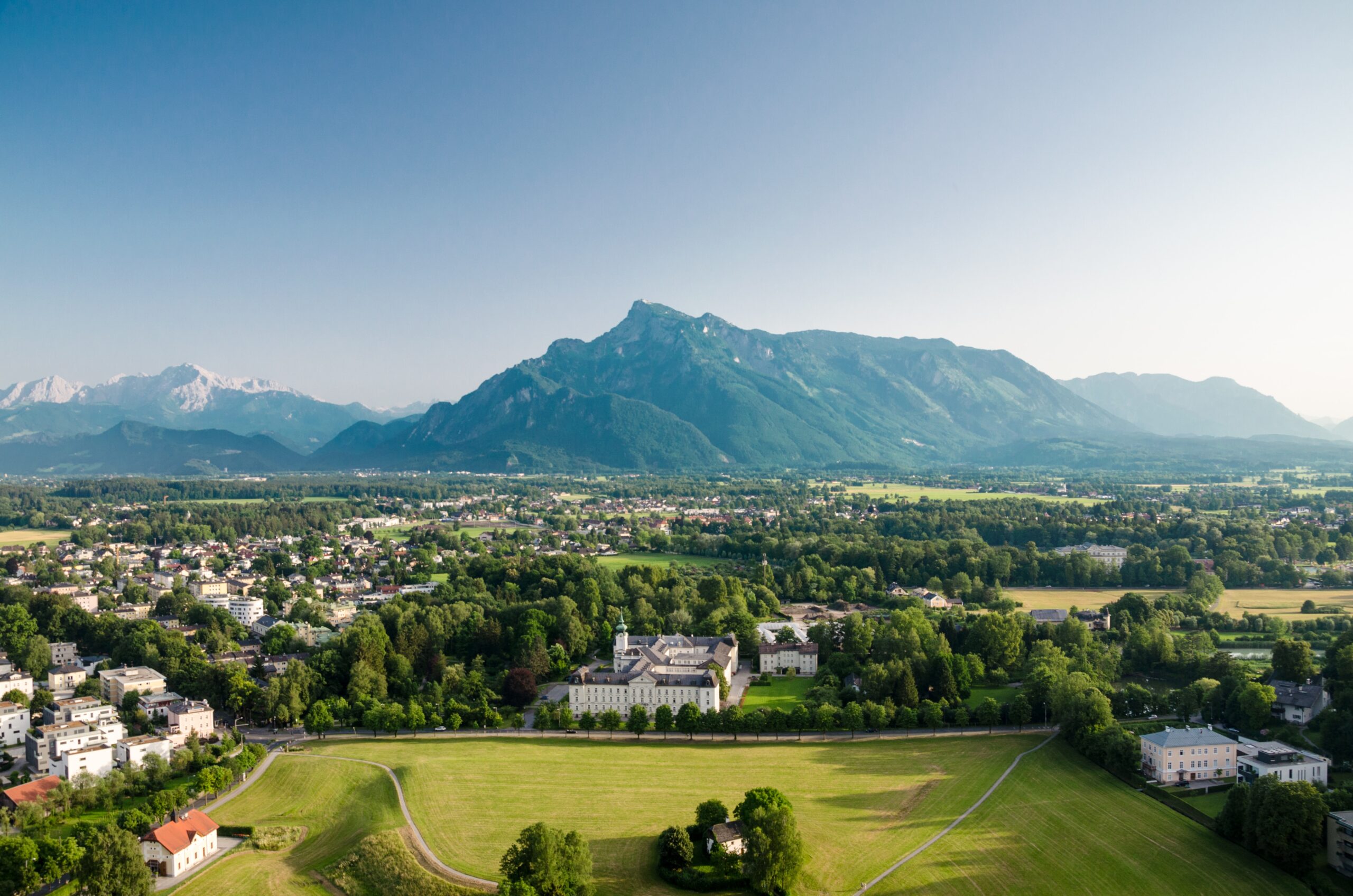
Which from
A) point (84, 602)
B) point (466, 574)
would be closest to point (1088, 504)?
point (466, 574)

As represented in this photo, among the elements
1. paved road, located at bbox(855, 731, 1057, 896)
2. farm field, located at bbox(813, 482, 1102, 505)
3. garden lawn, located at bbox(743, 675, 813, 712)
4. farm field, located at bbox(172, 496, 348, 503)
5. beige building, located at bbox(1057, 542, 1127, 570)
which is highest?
farm field, located at bbox(813, 482, 1102, 505)

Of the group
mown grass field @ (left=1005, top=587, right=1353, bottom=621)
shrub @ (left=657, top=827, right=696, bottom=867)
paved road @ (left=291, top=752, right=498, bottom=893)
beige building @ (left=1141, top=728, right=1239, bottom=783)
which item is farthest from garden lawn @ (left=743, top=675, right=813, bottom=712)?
mown grass field @ (left=1005, top=587, right=1353, bottom=621)

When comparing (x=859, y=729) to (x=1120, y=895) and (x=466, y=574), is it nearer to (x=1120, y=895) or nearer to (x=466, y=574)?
(x=1120, y=895)

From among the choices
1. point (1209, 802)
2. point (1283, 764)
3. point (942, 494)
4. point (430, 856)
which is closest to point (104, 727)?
point (430, 856)

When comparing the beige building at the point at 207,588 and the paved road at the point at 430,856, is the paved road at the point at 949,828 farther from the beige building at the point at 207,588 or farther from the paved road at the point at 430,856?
the beige building at the point at 207,588

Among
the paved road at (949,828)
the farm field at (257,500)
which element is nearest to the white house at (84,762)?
the paved road at (949,828)

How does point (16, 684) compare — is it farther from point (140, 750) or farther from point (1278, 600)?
point (1278, 600)

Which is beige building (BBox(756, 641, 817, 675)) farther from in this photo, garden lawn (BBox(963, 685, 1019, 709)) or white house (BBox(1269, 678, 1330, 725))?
white house (BBox(1269, 678, 1330, 725))
